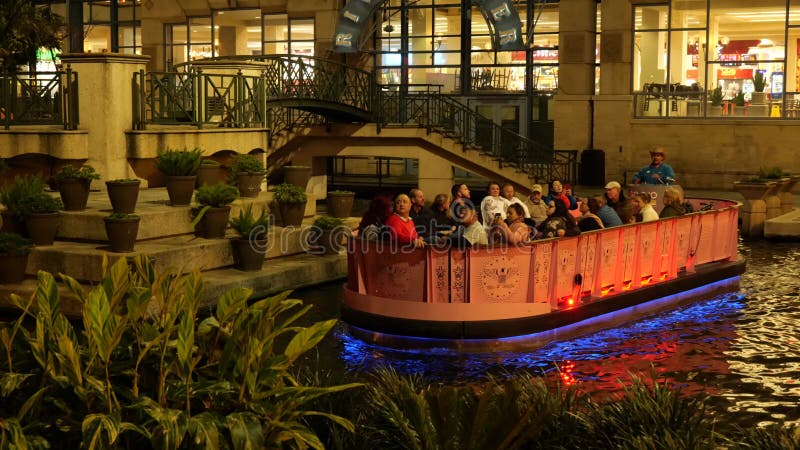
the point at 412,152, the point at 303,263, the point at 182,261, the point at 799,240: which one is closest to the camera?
the point at 182,261

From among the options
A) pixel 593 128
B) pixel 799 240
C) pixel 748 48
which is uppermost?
pixel 748 48

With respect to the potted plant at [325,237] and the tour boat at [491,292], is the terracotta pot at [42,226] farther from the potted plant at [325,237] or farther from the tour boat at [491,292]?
the tour boat at [491,292]

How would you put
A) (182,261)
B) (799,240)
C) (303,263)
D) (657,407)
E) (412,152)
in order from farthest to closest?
1. (412,152)
2. (799,240)
3. (303,263)
4. (182,261)
5. (657,407)

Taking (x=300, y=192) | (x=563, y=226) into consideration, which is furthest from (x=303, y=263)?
(x=563, y=226)

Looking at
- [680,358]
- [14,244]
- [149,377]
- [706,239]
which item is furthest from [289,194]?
[149,377]

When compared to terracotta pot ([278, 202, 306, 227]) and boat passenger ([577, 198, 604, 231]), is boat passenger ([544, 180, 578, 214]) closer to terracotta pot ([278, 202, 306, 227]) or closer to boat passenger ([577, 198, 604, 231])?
boat passenger ([577, 198, 604, 231])

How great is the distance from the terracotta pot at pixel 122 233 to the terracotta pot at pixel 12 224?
154cm

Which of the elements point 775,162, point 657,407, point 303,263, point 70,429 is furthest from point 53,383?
point 775,162

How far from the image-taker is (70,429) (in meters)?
7.12

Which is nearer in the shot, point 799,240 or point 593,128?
point 799,240

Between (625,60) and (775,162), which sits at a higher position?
(625,60)

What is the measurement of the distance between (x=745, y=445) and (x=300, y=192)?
13697 millimetres

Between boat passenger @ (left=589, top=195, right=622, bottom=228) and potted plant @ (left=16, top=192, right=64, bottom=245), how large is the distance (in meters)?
7.73

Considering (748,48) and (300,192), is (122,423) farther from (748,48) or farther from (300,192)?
(748,48)
